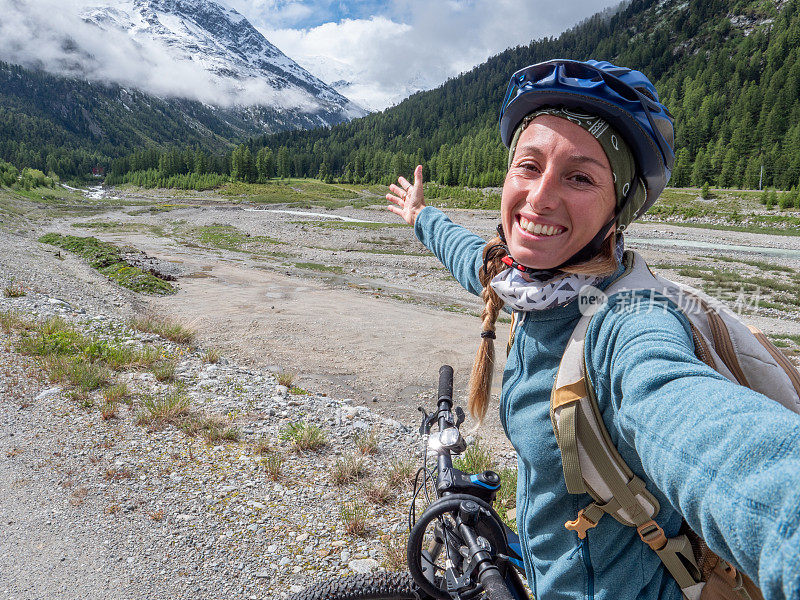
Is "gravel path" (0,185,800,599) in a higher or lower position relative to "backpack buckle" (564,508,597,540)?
lower

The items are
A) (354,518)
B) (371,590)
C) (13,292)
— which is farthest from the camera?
(13,292)

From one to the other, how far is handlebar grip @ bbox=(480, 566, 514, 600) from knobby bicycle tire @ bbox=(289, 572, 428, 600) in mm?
1145

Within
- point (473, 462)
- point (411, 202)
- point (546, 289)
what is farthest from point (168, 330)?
point (546, 289)

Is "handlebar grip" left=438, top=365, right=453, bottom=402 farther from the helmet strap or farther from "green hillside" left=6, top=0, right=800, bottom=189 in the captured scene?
"green hillside" left=6, top=0, right=800, bottom=189

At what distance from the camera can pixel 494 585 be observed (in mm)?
1727

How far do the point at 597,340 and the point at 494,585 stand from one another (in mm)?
1024

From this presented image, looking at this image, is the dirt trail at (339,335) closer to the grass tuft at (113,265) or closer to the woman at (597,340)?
the grass tuft at (113,265)

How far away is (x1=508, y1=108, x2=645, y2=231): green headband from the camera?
1.66 metres

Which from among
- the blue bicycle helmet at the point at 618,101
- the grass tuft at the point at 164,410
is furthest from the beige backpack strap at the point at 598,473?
the grass tuft at the point at 164,410

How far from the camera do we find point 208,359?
30.3 ft

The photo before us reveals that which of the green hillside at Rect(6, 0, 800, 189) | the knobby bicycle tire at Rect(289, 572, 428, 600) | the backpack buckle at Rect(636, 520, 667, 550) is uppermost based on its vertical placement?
the green hillside at Rect(6, 0, 800, 189)

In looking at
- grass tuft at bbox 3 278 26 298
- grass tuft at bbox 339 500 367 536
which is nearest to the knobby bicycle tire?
grass tuft at bbox 339 500 367 536

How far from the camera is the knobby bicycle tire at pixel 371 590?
2.74 meters

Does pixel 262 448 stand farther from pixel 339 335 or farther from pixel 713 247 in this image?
pixel 713 247
